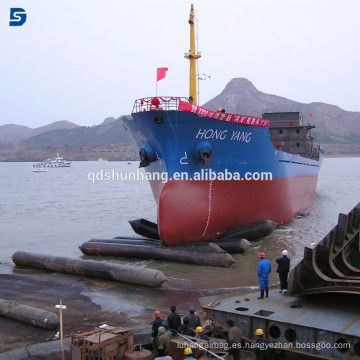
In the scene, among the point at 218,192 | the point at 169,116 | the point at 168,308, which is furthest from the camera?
the point at 218,192

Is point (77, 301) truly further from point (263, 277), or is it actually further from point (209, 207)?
point (209, 207)

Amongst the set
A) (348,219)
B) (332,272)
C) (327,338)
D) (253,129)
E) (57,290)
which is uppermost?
(253,129)

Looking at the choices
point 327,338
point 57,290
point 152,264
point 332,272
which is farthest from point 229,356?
point 152,264

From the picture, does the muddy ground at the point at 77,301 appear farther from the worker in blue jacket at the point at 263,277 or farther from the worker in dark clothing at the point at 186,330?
the worker in blue jacket at the point at 263,277

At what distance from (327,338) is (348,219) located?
3.36 meters

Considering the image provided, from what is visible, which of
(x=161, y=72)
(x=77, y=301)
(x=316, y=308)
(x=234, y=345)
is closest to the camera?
(x=234, y=345)

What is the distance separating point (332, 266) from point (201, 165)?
7.64m

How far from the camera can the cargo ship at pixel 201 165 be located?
46.5ft

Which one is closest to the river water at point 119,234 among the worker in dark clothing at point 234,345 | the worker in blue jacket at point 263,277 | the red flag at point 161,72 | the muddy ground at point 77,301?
the muddy ground at point 77,301

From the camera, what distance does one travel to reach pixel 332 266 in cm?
766

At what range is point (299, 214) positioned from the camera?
956 inches

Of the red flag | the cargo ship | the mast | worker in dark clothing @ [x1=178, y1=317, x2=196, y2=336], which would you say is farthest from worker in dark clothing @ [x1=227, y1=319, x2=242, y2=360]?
the mast

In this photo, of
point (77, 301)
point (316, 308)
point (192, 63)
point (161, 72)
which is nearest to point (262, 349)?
point (316, 308)

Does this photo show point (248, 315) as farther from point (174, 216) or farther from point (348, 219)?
point (174, 216)
